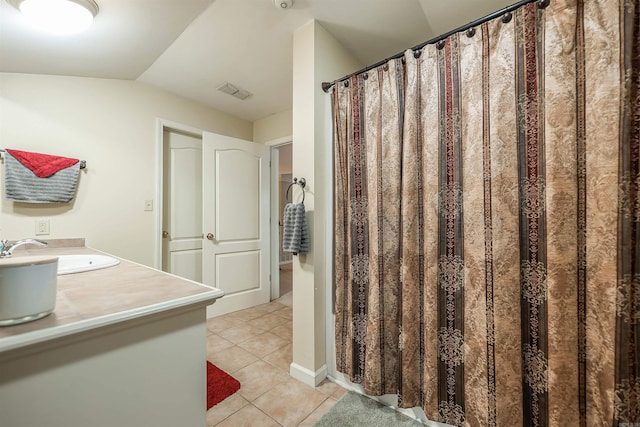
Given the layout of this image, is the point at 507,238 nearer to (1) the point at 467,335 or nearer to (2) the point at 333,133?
(1) the point at 467,335

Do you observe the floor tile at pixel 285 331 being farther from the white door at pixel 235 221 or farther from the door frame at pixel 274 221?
the door frame at pixel 274 221

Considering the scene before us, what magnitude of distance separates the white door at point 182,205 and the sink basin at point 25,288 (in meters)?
2.34

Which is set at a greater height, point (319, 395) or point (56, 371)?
point (56, 371)

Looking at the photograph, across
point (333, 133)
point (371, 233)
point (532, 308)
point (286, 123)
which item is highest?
point (286, 123)

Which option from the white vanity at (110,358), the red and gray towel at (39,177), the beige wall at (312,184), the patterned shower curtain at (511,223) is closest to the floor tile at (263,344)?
the beige wall at (312,184)

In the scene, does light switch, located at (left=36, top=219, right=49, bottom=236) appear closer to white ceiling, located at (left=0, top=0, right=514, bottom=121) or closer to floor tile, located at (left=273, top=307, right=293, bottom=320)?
white ceiling, located at (left=0, top=0, right=514, bottom=121)

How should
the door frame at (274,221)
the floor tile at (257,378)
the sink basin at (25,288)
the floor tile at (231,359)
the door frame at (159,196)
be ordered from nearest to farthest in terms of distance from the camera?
1. the sink basin at (25,288)
2. the floor tile at (257,378)
3. the floor tile at (231,359)
4. the door frame at (159,196)
5. the door frame at (274,221)

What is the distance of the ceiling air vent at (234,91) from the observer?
7.98 ft

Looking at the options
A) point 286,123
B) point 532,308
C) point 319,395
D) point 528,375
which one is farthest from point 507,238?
point 286,123

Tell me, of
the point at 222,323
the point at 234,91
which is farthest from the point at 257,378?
the point at 234,91

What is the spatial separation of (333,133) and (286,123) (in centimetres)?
150

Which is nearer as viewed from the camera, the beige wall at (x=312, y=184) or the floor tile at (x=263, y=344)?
the beige wall at (x=312, y=184)

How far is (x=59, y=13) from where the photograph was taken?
1241 mm

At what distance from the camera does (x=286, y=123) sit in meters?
3.04
